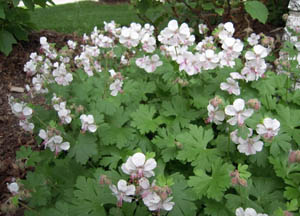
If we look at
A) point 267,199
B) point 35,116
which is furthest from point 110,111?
point 267,199

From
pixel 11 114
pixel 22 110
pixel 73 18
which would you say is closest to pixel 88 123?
pixel 22 110

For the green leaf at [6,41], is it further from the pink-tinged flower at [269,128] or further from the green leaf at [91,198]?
the pink-tinged flower at [269,128]

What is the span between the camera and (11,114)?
4.07 m

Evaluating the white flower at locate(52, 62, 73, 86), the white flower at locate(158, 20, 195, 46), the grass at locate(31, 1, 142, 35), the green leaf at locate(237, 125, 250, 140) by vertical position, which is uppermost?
the white flower at locate(158, 20, 195, 46)

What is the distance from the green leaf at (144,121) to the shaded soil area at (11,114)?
2.85 ft

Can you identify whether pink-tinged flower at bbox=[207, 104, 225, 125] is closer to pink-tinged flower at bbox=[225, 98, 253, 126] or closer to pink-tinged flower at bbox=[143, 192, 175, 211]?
pink-tinged flower at bbox=[225, 98, 253, 126]

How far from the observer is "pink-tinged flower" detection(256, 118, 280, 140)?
1597mm

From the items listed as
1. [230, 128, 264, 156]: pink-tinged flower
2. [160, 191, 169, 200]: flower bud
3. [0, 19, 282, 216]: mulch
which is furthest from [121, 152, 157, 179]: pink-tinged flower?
[0, 19, 282, 216]: mulch

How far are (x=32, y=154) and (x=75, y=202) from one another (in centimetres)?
75

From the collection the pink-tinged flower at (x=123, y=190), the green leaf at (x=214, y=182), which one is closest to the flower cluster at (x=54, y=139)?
the pink-tinged flower at (x=123, y=190)

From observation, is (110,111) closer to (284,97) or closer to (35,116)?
(35,116)

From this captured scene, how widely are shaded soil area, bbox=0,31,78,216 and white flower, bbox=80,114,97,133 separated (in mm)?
665

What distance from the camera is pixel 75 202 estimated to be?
1.74m

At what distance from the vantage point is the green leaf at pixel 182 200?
1658 mm
